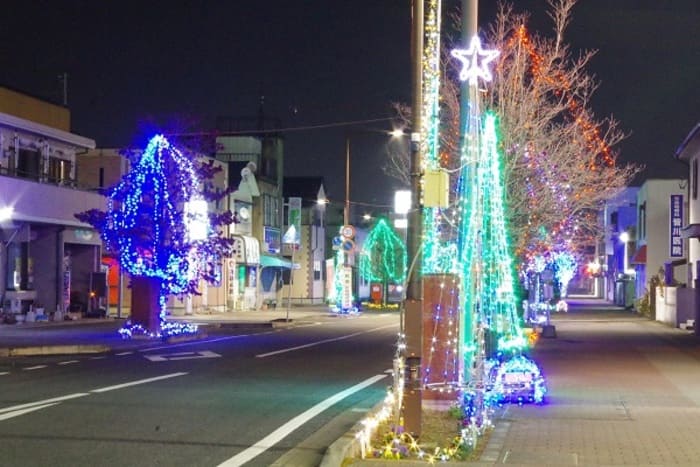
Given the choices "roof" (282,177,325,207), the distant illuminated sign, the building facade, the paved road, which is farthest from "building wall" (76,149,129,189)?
"roof" (282,177,325,207)

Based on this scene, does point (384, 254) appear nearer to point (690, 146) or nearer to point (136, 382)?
point (690, 146)

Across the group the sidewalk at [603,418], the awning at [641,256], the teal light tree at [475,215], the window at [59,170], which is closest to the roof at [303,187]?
the awning at [641,256]

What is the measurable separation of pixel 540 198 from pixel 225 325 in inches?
714

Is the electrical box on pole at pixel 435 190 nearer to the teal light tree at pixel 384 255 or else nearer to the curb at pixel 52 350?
the curb at pixel 52 350

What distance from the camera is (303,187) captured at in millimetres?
74812

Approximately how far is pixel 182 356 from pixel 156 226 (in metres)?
6.50

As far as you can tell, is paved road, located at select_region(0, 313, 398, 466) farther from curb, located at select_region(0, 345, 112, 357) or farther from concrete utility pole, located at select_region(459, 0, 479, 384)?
concrete utility pole, located at select_region(459, 0, 479, 384)

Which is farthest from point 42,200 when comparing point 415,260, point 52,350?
point 415,260

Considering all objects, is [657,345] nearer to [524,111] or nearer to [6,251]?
[524,111]

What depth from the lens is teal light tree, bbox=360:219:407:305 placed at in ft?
209

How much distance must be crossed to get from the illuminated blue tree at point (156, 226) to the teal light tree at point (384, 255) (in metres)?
33.2

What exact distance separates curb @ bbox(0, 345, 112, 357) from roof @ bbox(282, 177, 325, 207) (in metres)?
47.2

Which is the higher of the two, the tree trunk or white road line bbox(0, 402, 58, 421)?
the tree trunk

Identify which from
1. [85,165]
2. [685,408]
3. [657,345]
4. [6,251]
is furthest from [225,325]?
[685,408]
